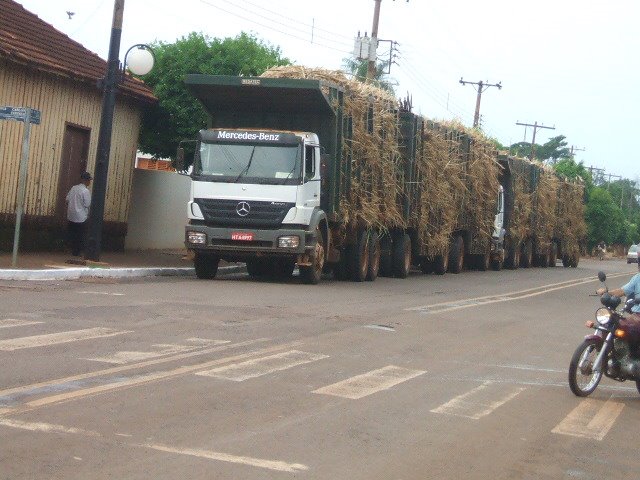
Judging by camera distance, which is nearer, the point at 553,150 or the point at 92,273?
the point at 92,273

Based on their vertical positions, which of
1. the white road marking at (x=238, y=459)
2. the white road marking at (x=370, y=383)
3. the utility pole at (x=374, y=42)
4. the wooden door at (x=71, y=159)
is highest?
the utility pole at (x=374, y=42)

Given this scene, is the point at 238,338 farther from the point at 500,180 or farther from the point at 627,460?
the point at 500,180

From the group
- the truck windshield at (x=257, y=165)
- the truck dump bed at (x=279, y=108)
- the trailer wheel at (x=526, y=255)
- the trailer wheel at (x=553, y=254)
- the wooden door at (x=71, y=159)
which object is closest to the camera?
the truck windshield at (x=257, y=165)

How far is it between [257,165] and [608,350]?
11115mm

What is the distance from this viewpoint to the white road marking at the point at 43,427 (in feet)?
21.9

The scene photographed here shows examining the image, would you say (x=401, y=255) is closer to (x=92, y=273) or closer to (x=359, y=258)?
(x=359, y=258)

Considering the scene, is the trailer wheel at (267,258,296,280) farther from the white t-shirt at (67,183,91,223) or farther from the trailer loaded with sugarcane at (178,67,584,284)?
the white t-shirt at (67,183,91,223)

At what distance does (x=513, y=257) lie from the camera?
3875 cm

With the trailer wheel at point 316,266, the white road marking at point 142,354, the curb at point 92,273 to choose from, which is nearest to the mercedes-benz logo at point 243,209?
the trailer wheel at point 316,266

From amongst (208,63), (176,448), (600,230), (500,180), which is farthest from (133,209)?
(600,230)

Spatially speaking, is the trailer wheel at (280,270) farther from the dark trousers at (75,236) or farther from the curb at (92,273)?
the dark trousers at (75,236)

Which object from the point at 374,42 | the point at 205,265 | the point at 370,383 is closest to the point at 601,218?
the point at 374,42

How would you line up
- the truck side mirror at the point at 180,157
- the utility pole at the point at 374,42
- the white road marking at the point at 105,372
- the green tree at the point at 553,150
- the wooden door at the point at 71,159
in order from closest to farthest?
the white road marking at the point at 105,372, the truck side mirror at the point at 180,157, the wooden door at the point at 71,159, the utility pole at the point at 374,42, the green tree at the point at 553,150

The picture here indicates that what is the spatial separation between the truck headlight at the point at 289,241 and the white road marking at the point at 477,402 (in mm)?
10140
